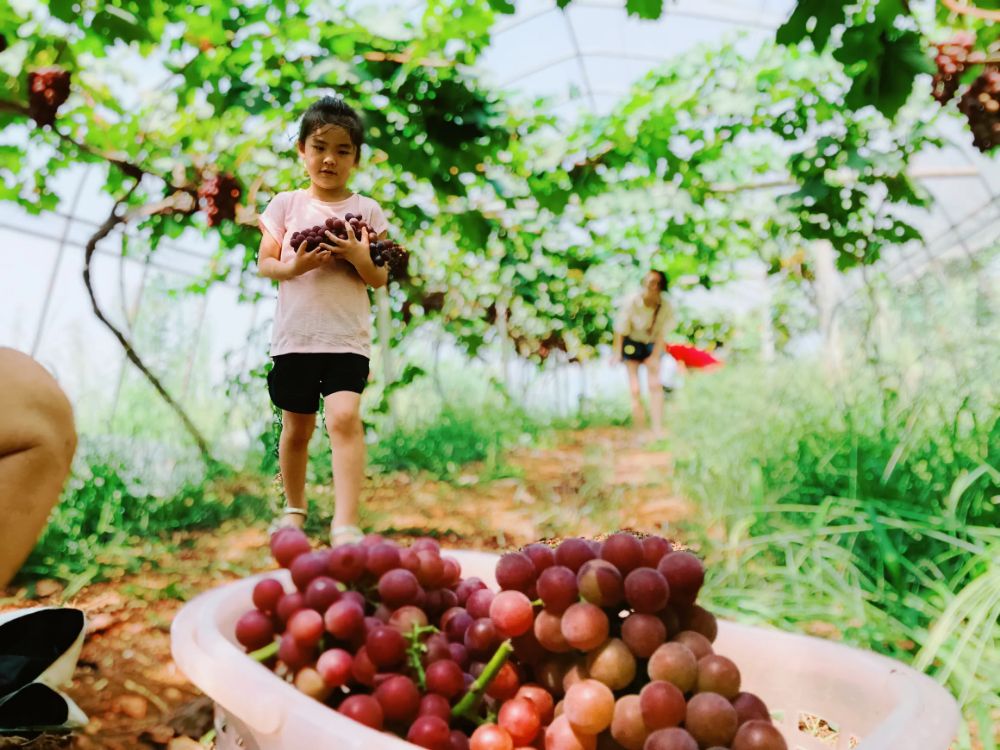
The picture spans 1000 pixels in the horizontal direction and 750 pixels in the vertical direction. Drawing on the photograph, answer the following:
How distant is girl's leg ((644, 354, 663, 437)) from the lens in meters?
4.66

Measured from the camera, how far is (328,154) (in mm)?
1018

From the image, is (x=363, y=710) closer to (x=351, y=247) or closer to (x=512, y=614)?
(x=512, y=614)

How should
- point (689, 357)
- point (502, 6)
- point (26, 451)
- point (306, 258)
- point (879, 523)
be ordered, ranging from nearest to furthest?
point (26, 451) < point (306, 258) < point (879, 523) < point (502, 6) < point (689, 357)

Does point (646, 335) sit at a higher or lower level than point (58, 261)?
higher

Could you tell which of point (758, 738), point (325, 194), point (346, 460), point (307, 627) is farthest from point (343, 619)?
point (346, 460)

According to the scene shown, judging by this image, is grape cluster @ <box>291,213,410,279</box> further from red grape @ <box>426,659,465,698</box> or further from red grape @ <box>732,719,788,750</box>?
red grape @ <box>732,719,788,750</box>

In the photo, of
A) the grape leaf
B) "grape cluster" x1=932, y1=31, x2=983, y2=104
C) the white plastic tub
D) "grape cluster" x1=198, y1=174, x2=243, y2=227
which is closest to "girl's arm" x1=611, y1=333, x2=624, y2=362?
"grape cluster" x1=932, y1=31, x2=983, y2=104

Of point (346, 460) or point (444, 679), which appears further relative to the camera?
point (346, 460)

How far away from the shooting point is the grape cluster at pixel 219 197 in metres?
2.22

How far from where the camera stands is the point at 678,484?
254 cm

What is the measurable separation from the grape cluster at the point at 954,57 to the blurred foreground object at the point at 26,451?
7.71 ft

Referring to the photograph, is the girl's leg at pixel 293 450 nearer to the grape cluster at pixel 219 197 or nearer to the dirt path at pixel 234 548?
the dirt path at pixel 234 548

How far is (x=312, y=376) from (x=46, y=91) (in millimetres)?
1679

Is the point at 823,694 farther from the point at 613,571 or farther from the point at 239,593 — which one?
the point at 239,593
